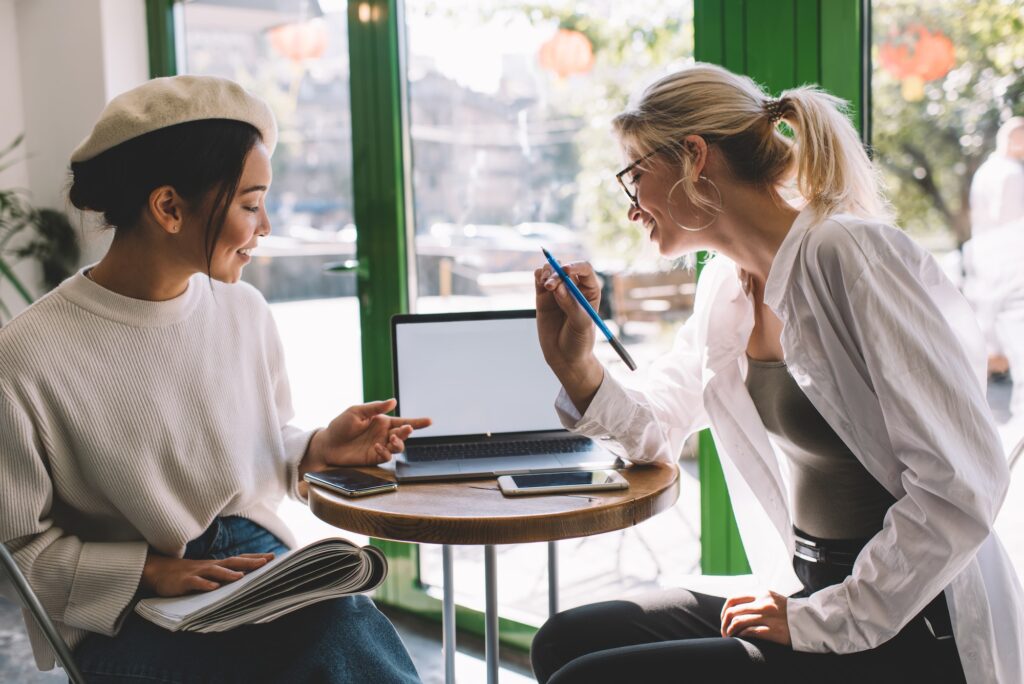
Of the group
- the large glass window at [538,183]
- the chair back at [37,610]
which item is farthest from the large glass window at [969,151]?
the chair back at [37,610]

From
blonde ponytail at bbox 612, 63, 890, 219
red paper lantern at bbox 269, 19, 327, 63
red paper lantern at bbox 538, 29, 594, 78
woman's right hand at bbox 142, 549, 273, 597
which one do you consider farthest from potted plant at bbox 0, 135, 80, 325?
blonde ponytail at bbox 612, 63, 890, 219

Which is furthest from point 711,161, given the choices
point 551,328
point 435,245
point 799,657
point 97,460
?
point 435,245

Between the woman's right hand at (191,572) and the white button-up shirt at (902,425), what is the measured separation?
2.69ft

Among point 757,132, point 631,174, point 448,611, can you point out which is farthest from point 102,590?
point 757,132

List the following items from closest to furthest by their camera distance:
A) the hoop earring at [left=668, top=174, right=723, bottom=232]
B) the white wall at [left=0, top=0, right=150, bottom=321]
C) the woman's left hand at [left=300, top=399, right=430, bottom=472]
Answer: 1. the hoop earring at [left=668, top=174, right=723, bottom=232]
2. the woman's left hand at [left=300, top=399, right=430, bottom=472]
3. the white wall at [left=0, top=0, right=150, bottom=321]

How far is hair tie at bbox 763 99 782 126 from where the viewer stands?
1.47m

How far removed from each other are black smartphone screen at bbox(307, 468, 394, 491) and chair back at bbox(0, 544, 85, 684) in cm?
43

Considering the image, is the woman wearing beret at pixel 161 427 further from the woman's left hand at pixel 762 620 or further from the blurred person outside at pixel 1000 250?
the blurred person outside at pixel 1000 250

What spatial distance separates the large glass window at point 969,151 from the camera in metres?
1.74

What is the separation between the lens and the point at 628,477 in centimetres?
153

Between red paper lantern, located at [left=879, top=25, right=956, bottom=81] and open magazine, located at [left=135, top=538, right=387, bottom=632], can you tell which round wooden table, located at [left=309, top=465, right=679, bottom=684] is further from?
red paper lantern, located at [left=879, top=25, right=956, bottom=81]

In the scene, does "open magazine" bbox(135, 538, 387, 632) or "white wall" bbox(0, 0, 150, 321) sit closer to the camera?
"open magazine" bbox(135, 538, 387, 632)

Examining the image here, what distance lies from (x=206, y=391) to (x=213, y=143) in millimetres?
420

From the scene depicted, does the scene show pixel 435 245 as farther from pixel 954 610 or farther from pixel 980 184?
pixel 954 610
